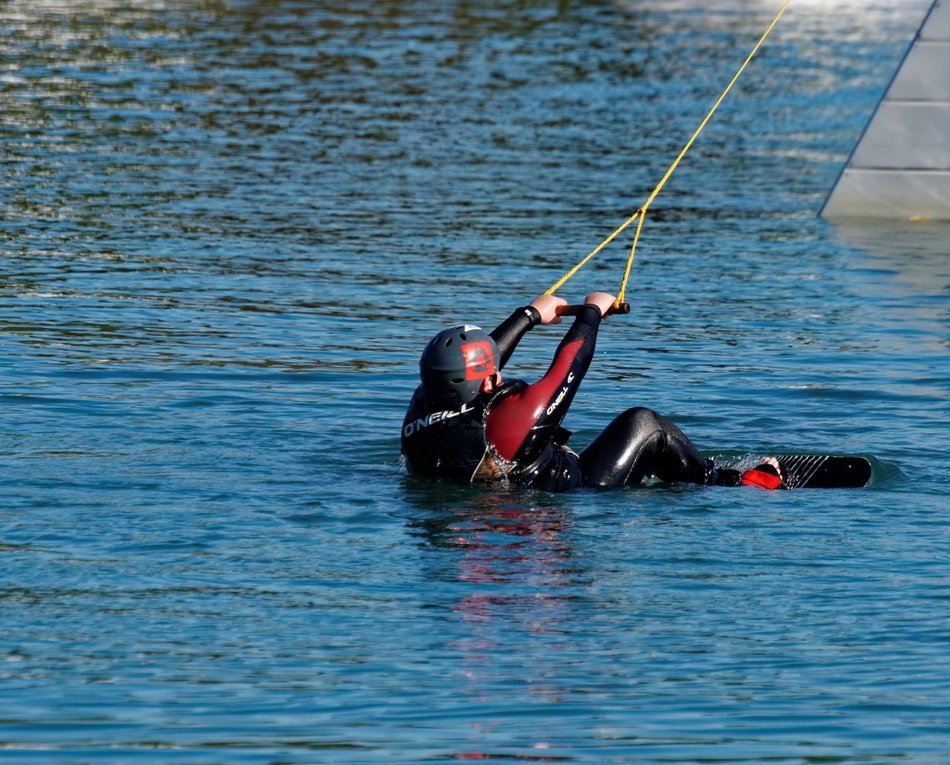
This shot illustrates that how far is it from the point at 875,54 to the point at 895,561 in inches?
1380

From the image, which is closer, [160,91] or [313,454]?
[313,454]

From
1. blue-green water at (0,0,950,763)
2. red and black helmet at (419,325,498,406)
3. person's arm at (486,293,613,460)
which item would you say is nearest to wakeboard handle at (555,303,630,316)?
person's arm at (486,293,613,460)

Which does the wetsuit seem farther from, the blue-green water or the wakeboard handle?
the blue-green water

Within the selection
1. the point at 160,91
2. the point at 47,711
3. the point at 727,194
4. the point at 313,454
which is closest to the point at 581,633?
the point at 47,711

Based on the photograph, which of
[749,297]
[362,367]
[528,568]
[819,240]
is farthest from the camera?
[819,240]

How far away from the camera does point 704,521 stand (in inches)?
422

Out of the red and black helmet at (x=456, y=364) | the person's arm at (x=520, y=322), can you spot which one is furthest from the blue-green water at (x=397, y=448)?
the person's arm at (x=520, y=322)

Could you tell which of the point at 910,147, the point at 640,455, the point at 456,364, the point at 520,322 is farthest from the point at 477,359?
the point at 910,147

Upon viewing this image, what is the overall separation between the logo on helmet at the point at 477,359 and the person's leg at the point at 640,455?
122 centimetres

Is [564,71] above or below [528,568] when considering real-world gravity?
above

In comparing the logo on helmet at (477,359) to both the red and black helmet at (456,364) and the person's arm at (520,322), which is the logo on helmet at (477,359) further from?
the person's arm at (520,322)

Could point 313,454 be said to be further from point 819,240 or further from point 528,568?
point 819,240

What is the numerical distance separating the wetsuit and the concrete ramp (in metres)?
10.5

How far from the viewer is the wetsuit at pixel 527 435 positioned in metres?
11.0
